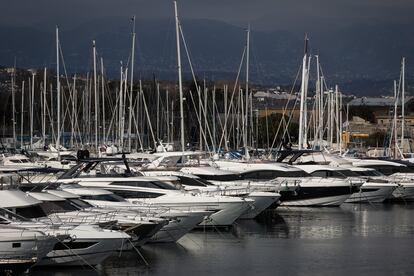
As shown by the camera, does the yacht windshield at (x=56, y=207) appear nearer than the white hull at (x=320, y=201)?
Yes

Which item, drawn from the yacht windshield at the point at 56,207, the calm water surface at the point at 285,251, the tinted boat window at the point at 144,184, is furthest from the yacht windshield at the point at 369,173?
the yacht windshield at the point at 56,207

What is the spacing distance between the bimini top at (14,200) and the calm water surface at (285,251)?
1.98m

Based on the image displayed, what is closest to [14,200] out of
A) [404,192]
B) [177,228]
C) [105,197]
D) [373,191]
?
[105,197]

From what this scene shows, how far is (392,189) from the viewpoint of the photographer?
62.1 m

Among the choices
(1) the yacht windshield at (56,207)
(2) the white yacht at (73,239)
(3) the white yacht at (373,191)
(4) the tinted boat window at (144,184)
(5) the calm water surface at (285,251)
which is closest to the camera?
(2) the white yacht at (73,239)

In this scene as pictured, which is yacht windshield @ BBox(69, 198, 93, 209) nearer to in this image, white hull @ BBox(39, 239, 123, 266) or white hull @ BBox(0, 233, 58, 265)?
white hull @ BBox(39, 239, 123, 266)

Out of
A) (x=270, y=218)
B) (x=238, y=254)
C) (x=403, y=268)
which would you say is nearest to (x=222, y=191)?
(x=270, y=218)

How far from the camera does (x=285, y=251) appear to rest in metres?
38.6

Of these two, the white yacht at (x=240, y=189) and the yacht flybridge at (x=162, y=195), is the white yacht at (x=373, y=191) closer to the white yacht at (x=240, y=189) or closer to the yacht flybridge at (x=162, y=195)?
the white yacht at (x=240, y=189)

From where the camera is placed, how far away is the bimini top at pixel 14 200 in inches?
1190

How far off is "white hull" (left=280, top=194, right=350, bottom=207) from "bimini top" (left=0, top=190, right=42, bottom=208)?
26169mm

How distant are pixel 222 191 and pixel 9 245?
19.0 metres

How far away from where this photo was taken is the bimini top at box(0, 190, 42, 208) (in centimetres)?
3022

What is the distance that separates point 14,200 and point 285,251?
38.9 ft
